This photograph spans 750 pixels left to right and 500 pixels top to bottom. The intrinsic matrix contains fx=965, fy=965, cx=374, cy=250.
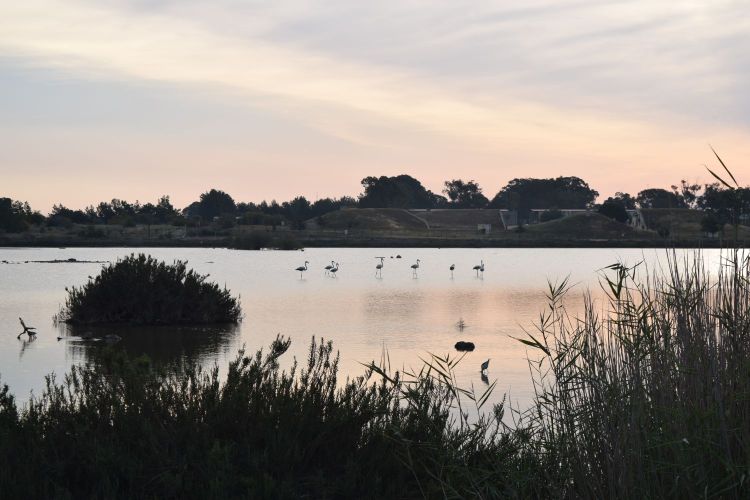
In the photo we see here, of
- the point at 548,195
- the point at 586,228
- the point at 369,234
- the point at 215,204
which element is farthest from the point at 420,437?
the point at 548,195

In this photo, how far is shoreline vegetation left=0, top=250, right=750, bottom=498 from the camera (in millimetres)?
6035

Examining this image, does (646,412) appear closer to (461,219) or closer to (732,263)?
(732,263)

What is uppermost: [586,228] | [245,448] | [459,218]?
[459,218]

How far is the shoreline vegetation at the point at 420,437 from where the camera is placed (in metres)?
6.04

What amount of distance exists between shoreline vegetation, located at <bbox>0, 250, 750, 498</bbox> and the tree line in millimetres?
81987

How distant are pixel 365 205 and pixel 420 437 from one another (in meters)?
160

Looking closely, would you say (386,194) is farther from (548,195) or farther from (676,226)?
(676,226)

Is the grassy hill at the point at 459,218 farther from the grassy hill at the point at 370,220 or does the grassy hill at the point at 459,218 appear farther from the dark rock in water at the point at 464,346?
the dark rock in water at the point at 464,346

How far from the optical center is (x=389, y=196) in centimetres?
16900

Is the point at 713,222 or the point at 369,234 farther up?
the point at 713,222

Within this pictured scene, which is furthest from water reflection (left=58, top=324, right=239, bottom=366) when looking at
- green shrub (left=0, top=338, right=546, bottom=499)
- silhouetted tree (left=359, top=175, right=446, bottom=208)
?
silhouetted tree (left=359, top=175, right=446, bottom=208)

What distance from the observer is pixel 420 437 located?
757 centimetres

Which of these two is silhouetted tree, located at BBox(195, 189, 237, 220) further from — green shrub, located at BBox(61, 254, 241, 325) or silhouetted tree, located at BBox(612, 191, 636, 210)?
green shrub, located at BBox(61, 254, 241, 325)

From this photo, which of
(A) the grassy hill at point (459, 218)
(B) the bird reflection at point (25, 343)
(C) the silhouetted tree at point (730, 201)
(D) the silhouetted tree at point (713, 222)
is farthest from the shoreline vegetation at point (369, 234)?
(C) the silhouetted tree at point (730, 201)
